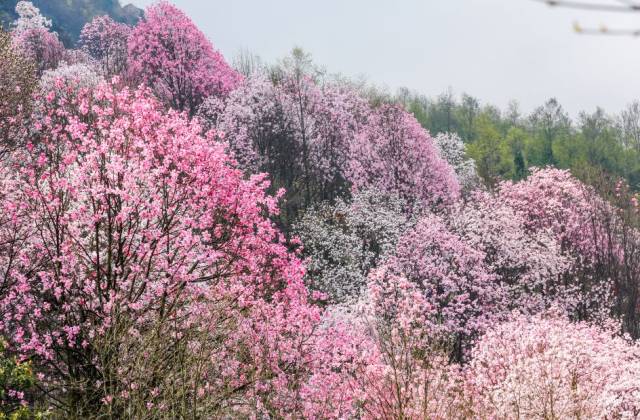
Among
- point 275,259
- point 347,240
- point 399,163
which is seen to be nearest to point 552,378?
point 275,259

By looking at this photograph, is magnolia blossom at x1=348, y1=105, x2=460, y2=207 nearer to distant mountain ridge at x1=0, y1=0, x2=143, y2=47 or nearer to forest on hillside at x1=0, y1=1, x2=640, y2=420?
forest on hillside at x1=0, y1=1, x2=640, y2=420

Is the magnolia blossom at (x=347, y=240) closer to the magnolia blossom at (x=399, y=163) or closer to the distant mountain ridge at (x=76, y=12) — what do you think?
the magnolia blossom at (x=399, y=163)

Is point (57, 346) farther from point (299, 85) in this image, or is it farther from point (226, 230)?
point (299, 85)

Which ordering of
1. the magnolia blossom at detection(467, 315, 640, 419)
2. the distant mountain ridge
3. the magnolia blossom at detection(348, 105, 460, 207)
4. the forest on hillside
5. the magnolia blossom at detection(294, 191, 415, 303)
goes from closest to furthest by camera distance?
the forest on hillside → the magnolia blossom at detection(467, 315, 640, 419) → the magnolia blossom at detection(294, 191, 415, 303) → the magnolia blossom at detection(348, 105, 460, 207) → the distant mountain ridge

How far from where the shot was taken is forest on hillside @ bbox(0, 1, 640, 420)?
14070 millimetres

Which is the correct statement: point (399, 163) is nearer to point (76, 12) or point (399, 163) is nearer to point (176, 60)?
point (176, 60)

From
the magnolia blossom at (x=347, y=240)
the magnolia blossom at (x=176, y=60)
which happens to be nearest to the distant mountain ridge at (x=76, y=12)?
the magnolia blossom at (x=176, y=60)

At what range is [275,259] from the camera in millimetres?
18562

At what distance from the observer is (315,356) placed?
18.1 metres

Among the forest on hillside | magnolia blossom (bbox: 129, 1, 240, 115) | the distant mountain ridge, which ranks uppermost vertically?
the distant mountain ridge

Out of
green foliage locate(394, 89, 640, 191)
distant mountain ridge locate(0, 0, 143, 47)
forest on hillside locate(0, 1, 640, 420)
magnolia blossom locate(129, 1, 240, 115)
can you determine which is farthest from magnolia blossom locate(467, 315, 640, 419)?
distant mountain ridge locate(0, 0, 143, 47)

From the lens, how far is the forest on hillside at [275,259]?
14070 millimetres

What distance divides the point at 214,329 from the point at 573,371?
10040 millimetres

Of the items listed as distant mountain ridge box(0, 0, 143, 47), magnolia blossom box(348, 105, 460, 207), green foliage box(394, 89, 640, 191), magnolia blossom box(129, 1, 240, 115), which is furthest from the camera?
distant mountain ridge box(0, 0, 143, 47)
